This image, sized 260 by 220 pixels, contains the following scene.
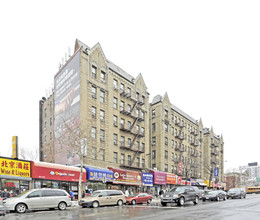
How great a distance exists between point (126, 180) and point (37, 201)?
20.8 m

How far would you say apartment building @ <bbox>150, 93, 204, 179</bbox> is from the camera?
168 feet

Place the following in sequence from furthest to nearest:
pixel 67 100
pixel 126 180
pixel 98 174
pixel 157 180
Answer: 1. pixel 157 180
2. pixel 67 100
3. pixel 126 180
4. pixel 98 174

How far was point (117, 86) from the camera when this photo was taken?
134ft

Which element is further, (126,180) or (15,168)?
(126,180)

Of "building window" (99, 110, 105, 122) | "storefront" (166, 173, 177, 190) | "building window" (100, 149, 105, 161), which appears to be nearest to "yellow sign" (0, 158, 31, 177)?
"building window" (100, 149, 105, 161)

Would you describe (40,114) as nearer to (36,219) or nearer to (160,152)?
(160,152)

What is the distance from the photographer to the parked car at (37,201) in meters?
17.3

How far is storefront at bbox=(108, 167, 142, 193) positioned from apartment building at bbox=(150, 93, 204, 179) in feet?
32.4

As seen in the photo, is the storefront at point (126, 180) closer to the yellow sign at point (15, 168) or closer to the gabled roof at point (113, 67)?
the yellow sign at point (15, 168)

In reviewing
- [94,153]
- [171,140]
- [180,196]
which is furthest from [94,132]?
[171,140]

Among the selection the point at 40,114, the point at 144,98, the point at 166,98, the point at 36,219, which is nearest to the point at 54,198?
the point at 36,219

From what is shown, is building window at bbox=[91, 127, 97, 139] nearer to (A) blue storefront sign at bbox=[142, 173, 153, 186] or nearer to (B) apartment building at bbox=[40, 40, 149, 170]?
(B) apartment building at bbox=[40, 40, 149, 170]

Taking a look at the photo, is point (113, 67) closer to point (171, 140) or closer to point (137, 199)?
point (171, 140)

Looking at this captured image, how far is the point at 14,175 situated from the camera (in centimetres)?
2520
